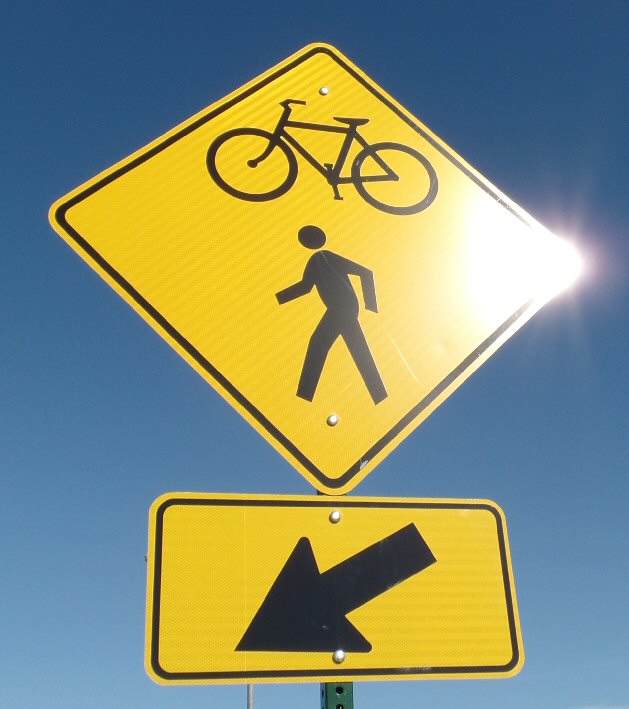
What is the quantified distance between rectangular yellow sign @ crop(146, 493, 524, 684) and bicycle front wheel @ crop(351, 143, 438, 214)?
97cm

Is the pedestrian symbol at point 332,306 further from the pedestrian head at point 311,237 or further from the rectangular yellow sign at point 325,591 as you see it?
the rectangular yellow sign at point 325,591

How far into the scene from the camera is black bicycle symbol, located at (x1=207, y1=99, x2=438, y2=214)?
213 cm

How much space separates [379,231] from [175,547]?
1098mm

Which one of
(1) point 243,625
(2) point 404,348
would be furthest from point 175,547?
(2) point 404,348

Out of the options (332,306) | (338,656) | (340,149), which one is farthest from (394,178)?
(338,656)

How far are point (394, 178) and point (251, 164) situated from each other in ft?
1.50

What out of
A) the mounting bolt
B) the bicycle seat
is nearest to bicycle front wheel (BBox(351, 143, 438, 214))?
the bicycle seat

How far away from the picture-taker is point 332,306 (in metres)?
1.93

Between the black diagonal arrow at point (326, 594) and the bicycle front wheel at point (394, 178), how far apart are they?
3.46 feet

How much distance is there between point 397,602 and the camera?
5.12 ft

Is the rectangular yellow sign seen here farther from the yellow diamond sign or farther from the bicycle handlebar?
the bicycle handlebar

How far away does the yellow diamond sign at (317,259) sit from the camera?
1.79 meters

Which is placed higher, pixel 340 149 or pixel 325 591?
pixel 340 149

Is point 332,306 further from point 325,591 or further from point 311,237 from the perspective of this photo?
point 325,591
